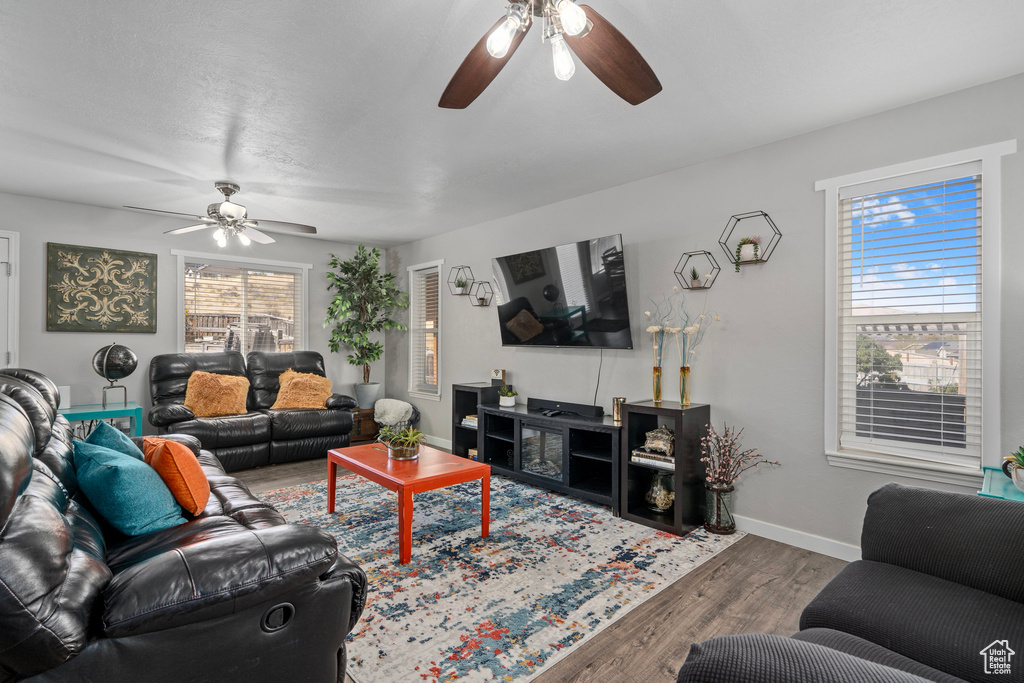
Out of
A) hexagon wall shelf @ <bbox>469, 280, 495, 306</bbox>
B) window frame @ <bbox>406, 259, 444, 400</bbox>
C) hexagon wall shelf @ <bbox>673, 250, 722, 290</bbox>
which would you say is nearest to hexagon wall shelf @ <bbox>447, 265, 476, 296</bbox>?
hexagon wall shelf @ <bbox>469, 280, 495, 306</bbox>

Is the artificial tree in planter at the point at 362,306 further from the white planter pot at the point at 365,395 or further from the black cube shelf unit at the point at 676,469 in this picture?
the black cube shelf unit at the point at 676,469

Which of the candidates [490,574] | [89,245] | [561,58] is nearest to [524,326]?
[490,574]

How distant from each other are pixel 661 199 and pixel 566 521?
2.41 meters

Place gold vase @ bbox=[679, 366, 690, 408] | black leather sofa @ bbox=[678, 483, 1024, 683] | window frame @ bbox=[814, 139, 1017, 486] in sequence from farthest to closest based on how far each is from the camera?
gold vase @ bbox=[679, 366, 690, 408]
window frame @ bbox=[814, 139, 1017, 486]
black leather sofa @ bbox=[678, 483, 1024, 683]

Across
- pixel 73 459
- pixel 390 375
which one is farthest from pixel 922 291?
pixel 390 375

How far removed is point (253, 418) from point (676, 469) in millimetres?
3836

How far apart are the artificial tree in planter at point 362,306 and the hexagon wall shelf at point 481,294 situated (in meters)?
1.21

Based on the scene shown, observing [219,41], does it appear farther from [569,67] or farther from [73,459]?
[73,459]

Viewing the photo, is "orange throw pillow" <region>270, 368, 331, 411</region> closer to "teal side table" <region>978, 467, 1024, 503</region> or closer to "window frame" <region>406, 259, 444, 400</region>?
"window frame" <region>406, 259, 444, 400</region>

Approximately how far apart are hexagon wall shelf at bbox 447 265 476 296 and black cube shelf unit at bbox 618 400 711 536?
2536 millimetres

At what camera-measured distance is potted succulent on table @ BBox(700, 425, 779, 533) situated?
321 cm

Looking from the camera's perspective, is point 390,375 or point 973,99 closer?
point 973,99

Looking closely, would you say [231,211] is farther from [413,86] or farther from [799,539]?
[799,539]

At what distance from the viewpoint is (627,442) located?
3.45 m
